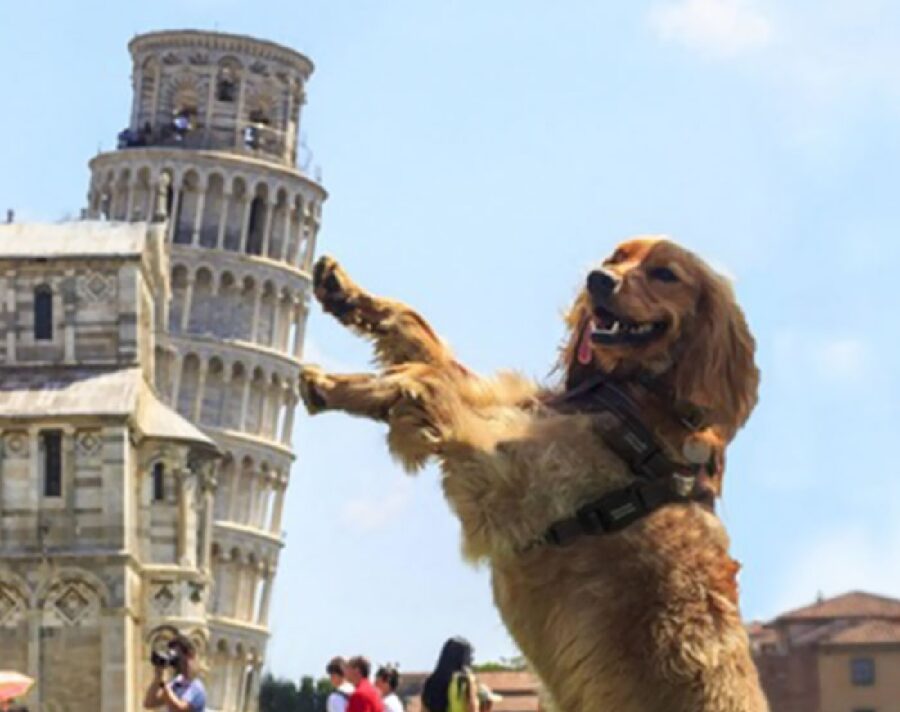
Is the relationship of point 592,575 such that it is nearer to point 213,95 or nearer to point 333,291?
point 333,291

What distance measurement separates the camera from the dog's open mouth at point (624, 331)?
5.53 m

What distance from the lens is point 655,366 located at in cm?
558

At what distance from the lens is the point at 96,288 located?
5106 centimetres

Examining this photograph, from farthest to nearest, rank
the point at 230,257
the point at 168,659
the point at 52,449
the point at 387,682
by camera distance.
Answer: the point at 230,257 < the point at 52,449 < the point at 168,659 < the point at 387,682

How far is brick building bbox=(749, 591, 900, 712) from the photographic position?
7750cm

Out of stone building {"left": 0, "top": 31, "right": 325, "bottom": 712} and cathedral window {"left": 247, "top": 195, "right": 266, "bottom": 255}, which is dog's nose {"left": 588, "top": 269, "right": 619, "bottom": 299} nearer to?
stone building {"left": 0, "top": 31, "right": 325, "bottom": 712}

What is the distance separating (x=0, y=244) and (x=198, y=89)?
85.6ft

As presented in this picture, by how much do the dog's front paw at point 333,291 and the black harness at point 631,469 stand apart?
1.76 feet

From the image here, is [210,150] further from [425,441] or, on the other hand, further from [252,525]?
[425,441]

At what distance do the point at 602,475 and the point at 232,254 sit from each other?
70635mm

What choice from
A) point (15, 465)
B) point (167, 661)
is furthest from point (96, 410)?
point (167, 661)

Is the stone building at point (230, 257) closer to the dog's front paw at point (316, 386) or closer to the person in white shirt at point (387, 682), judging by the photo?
the person in white shirt at point (387, 682)

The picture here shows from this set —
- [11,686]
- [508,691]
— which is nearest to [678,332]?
[11,686]

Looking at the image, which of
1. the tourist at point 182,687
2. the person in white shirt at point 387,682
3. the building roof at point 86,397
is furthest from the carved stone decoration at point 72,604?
the person in white shirt at point 387,682
